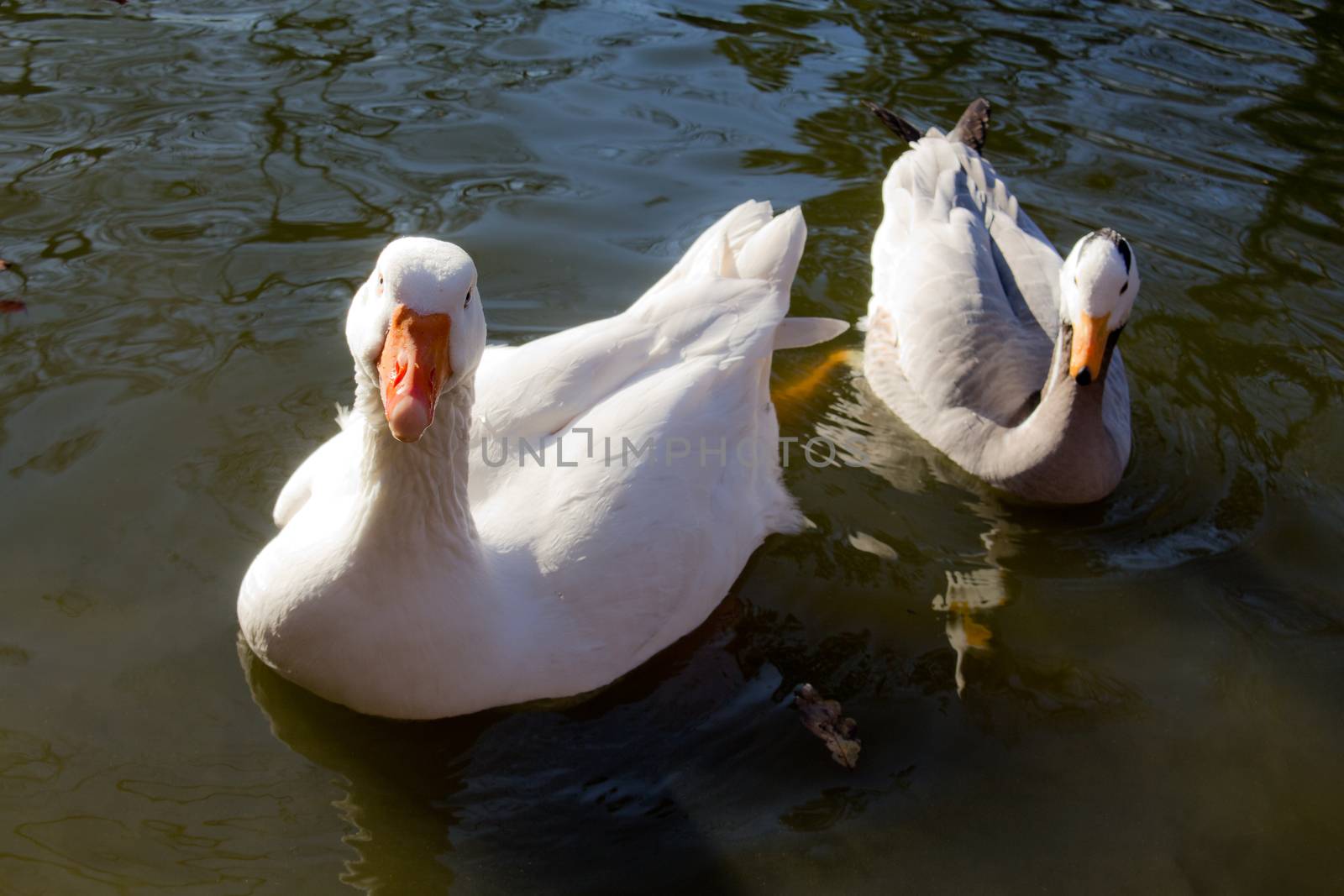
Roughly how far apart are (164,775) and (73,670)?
544 mm

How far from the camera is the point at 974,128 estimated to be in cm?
661

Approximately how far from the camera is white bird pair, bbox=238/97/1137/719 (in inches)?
124

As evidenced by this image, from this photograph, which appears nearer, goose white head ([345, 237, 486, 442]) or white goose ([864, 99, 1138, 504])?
goose white head ([345, 237, 486, 442])

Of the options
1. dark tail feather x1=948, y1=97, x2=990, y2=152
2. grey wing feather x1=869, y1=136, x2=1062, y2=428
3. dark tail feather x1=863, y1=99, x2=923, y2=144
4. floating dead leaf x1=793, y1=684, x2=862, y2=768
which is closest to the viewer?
floating dead leaf x1=793, y1=684, x2=862, y2=768

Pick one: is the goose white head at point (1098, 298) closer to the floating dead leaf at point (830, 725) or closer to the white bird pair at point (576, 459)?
the white bird pair at point (576, 459)

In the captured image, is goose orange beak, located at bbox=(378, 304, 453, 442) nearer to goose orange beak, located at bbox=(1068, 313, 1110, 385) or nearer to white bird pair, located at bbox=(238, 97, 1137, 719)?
white bird pair, located at bbox=(238, 97, 1137, 719)

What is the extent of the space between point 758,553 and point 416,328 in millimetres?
2068

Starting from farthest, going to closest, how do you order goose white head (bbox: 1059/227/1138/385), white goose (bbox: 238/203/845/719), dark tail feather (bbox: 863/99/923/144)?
dark tail feather (bbox: 863/99/923/144), goose white head (bbox: 1059/227/1138/385), white goose (bbox: 238/203/845/719)

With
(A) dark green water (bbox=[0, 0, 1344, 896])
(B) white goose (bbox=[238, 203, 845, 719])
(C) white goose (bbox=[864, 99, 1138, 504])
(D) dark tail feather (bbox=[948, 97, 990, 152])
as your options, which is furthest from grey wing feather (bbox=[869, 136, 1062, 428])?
(B) white goose (bbox=[238, 203, 845, 719])

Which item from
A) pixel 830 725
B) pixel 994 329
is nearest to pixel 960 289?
pixel 994 329

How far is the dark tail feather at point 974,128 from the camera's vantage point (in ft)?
21.6

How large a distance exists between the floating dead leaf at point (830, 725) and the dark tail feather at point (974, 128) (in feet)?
12.5

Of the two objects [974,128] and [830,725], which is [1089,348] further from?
[974,128]

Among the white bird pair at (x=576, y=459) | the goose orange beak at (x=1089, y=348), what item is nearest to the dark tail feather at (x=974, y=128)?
the white bird pair at (x=576, y=459)
